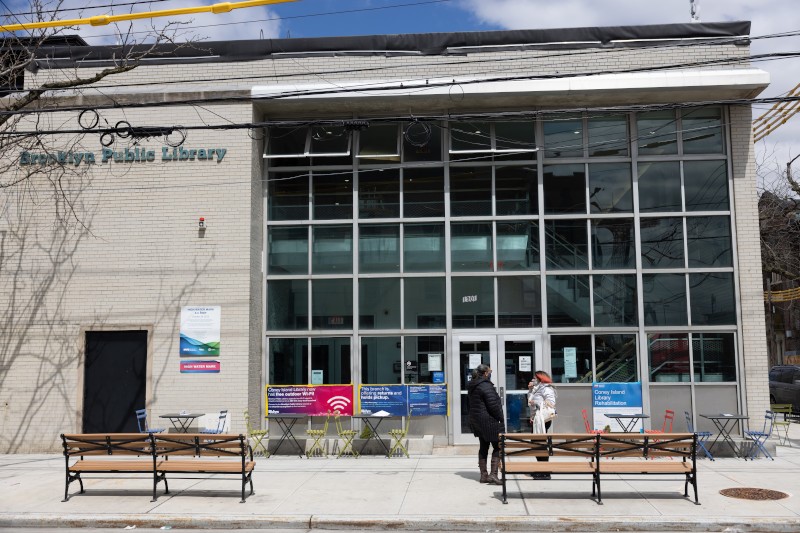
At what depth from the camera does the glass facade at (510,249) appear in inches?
608

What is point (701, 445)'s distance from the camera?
545 inches

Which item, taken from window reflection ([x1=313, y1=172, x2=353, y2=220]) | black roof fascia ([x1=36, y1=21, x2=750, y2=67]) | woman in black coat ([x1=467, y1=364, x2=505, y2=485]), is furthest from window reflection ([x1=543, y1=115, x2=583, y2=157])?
woman in black coat ([x1=467, y1=364, x2=505, y2=485])

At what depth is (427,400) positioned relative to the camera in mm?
15453

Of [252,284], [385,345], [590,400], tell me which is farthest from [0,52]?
[590,400]

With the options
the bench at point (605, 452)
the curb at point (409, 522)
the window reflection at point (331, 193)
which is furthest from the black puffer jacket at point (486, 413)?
the window reflection at point (331, 193)

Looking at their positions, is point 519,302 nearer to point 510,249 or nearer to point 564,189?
point 510,249

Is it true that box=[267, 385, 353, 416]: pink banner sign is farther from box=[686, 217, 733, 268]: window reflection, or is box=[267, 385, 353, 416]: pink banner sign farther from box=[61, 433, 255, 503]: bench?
box=[686, 217, 733, 268]: window reflection

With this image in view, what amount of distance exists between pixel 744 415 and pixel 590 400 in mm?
2943

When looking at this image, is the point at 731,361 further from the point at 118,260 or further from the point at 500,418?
the point at 118,260

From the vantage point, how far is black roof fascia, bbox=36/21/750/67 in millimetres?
15516

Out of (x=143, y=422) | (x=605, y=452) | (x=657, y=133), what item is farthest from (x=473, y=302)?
(x=143, y=422)

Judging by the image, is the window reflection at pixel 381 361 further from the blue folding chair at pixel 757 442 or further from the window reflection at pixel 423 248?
the blue folding chair at pixel 757 442

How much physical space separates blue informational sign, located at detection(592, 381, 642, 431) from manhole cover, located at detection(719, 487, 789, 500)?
454 cm

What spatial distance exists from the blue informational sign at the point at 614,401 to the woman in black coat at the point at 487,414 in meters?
4.93
